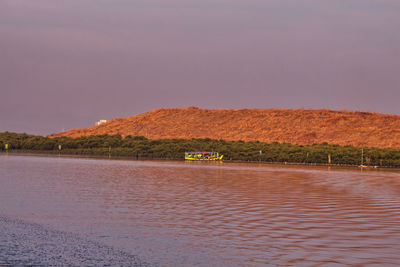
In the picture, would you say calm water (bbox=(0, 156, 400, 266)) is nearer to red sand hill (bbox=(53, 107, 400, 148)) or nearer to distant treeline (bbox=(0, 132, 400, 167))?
distant treeline (bbox=(0, 132, 400, 167))

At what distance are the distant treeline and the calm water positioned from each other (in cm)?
3921

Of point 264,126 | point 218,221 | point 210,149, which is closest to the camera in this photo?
point 218,221

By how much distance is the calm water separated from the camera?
33.6ft

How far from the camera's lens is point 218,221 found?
1403cm

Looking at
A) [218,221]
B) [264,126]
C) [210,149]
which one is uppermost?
[264,126]

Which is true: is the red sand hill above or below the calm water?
above

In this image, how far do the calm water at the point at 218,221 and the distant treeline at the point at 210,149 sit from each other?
39.2 metres

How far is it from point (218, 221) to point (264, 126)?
97939 mm

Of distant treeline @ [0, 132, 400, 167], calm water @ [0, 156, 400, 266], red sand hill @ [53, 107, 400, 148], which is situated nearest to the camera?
calm water @ [0, 156, 400, 266]

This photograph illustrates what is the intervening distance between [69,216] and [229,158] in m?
57.1

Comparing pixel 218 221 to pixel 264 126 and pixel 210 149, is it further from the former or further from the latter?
pixel 264 126

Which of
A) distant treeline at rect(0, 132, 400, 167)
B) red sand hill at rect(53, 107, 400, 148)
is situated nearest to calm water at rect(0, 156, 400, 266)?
distant treeline at rect(0, 132, 400, 167)

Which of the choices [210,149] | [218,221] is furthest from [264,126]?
[218,221]

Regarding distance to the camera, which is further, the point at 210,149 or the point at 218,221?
the point at 210,149
